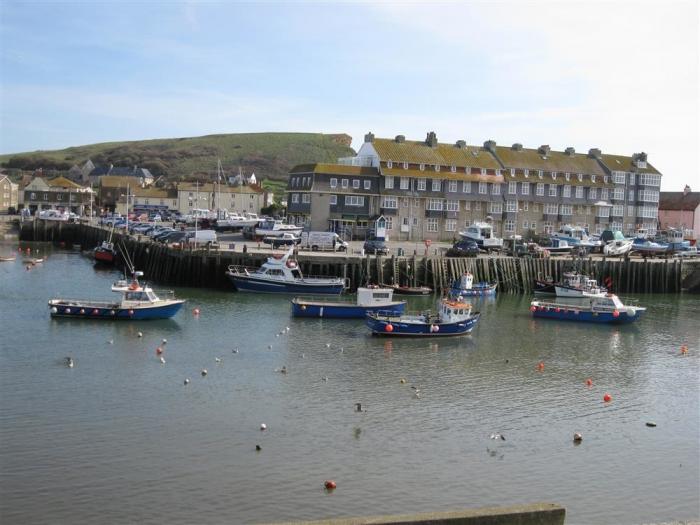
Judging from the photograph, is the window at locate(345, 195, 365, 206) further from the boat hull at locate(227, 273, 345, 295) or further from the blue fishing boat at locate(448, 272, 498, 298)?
the boat hull at locate(227, 273, 345, 295)

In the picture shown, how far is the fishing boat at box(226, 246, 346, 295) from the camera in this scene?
5556cm

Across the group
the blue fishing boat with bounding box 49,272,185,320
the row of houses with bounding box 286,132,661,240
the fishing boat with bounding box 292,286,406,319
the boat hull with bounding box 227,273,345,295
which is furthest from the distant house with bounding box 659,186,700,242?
the blue fishing boat with bounding box 49,272,185,320

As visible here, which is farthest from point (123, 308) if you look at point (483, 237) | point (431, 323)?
point (483, 237)

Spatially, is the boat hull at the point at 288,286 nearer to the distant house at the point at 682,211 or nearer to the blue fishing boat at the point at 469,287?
the blue fishing boat at the point at 469,287

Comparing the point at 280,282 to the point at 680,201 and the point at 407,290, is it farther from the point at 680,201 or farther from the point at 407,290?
the point at 680,201

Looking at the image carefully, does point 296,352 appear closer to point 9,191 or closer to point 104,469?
point 104,469

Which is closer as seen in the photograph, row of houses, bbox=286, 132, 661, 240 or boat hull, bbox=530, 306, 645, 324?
boat hull, bbox=530, 306, 645, 324

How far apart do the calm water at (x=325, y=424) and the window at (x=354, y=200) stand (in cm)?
3446

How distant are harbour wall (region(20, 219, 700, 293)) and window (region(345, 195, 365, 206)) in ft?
37.8

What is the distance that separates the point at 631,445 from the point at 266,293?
111 feet

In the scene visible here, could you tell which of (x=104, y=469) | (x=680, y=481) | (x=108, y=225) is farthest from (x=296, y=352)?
(x=108, y=225)

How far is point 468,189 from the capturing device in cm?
8175

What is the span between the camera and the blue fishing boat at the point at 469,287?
57.9 m

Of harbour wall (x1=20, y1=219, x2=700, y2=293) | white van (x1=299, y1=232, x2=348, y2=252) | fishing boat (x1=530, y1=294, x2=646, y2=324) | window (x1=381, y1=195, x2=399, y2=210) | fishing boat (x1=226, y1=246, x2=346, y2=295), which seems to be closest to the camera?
fishing boat (x1=530, y1=294, x2=646, y2=324)
